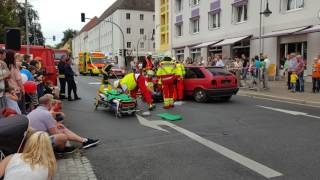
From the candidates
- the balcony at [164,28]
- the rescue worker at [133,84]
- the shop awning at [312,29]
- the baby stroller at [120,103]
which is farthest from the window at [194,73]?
the balcony at [164,28]

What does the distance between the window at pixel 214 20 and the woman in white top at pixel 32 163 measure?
31165mm

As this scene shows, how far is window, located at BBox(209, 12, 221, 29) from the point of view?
33.6 m

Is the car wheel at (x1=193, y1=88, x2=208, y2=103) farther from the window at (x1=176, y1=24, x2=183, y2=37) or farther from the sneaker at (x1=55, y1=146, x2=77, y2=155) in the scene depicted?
the window at (x1=176, y1=24, x2=183, y2=37)

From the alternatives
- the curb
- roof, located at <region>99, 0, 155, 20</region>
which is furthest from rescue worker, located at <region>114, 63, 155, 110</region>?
roof, located at <region>99, 0, 155, 20</region>

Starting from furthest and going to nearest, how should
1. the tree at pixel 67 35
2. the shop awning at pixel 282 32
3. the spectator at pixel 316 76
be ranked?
the tree at pixel 67 35 < the shop awning at pixel 282 32 < the spectator at pixel 316 76

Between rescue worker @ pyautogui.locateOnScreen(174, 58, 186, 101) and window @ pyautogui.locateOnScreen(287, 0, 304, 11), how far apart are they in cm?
1260

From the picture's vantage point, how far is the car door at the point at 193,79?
46.3ft

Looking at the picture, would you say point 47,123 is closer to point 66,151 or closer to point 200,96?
point 66,151

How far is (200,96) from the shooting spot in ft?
46.3

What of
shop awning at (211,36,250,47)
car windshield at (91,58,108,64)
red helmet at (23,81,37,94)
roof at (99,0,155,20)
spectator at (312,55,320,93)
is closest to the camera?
red helmet at (23,81,37,94)

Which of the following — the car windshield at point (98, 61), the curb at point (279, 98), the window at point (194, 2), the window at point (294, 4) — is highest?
the window at point (194, 2)

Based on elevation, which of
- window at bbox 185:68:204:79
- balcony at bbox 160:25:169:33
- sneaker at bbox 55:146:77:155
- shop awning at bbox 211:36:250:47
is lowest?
sneaker at bbox 55:146:77:155

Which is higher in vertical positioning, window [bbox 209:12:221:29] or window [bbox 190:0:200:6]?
window [bbox 190:0:200:6]

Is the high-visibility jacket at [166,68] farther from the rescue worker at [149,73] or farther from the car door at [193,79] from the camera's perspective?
the car door at [193,79]
